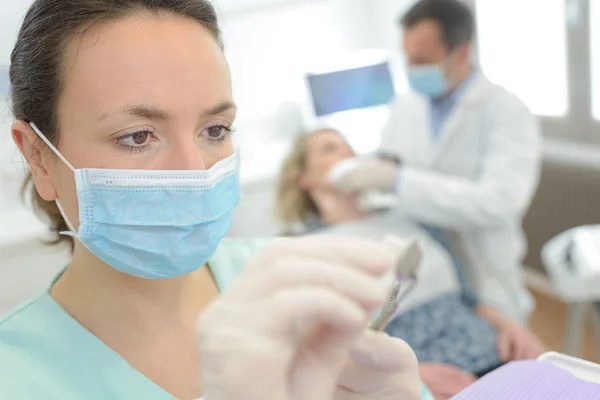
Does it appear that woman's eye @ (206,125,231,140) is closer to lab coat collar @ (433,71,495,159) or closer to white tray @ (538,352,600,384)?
white tray @ (538,352,600,384)

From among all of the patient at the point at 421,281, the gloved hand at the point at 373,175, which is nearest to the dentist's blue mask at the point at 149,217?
the patient at the point at 421,281

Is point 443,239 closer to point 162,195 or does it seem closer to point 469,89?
point 469,89

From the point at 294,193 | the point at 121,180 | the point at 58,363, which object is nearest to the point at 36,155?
the point at 121,180

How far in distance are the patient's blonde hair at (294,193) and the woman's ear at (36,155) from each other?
1360mm

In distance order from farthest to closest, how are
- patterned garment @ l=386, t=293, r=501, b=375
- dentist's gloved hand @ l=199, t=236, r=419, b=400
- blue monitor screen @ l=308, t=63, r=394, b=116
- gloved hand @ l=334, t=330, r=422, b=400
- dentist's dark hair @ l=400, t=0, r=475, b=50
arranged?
blue monitor screen @ l=308, t=63, r=394, b=116 < dentist's dark hair @ l=400, t=0, r=475, b=50 < patterned garment @ l=386, t=293, r=501, b=375 < gloved hand @ l=334, t=330, r=422, b=400 < dentist's gloved hand @ l=199, t=236, r=419, b=400

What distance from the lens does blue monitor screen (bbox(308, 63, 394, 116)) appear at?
8.63ft

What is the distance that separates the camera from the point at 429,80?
2008 mm

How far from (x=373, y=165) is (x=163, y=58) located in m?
1.30

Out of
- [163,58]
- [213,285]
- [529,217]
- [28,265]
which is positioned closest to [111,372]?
[213,285]

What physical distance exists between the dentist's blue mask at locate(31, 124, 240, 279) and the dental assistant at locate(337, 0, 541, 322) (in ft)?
3.91

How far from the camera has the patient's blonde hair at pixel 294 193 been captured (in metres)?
2.18

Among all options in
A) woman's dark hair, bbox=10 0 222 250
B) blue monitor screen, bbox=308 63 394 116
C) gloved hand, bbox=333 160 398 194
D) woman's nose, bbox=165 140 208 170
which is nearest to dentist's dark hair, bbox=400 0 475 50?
gloved hand, bbox=333 160 398 194

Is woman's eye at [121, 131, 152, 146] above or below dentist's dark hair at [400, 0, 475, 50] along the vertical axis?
above

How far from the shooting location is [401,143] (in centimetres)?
225
